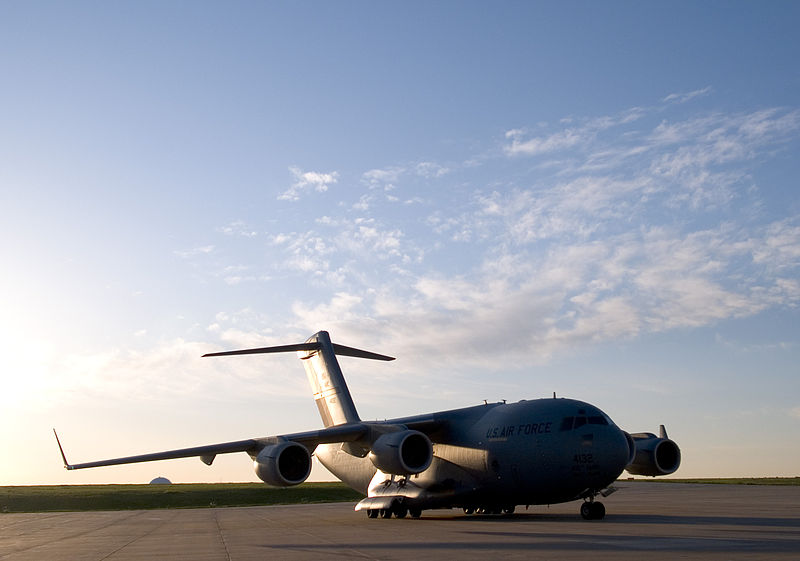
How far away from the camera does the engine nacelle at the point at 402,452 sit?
21672 millimetres

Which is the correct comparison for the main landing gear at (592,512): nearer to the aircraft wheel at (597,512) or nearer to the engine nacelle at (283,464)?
the aircraft wheel at (597,512)

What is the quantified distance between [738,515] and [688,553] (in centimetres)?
1103

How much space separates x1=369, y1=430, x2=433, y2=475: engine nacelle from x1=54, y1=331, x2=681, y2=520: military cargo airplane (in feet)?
0.09

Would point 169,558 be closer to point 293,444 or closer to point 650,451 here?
point 293,444

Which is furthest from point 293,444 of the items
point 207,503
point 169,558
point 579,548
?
point 207,503

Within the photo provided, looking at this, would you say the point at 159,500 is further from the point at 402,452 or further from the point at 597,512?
the point at 597,512

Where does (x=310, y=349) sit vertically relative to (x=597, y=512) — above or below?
above

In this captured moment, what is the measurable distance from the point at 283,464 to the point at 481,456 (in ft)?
17.9

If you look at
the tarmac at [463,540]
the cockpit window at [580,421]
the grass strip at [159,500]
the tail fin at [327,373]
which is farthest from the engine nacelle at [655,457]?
the grass strip at [159,500]

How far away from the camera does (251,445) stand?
24.3 m

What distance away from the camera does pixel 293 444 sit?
22359 millimetres

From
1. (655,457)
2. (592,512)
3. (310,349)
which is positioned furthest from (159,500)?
(592,512)

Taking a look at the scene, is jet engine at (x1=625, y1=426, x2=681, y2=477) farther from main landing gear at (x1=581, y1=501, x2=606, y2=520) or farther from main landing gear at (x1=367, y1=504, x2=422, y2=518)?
main landing gear at (x1=367, y1=504, x2=422, y2=518)

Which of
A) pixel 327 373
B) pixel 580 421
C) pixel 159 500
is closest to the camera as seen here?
pixel 580 421
